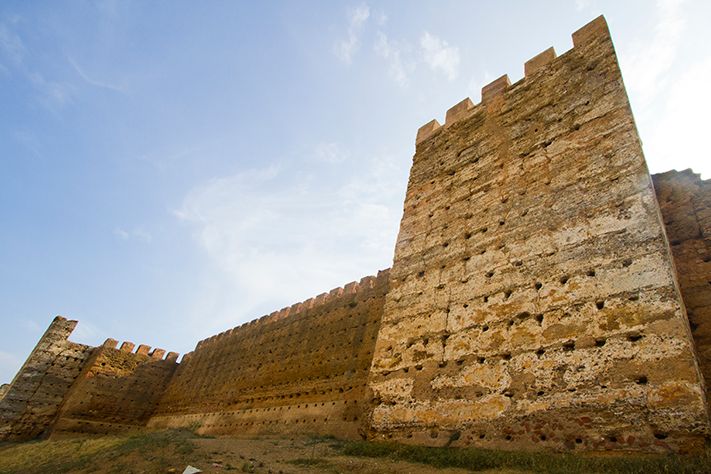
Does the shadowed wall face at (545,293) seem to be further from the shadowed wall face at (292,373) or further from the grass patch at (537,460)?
the shadowed wall face at (292,373)

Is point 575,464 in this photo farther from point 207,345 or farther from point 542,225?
point 207,345

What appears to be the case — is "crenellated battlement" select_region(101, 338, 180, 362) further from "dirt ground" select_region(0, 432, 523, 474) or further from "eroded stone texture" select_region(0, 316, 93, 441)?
"dirt ground" select_region(0, 432, 523, 474)

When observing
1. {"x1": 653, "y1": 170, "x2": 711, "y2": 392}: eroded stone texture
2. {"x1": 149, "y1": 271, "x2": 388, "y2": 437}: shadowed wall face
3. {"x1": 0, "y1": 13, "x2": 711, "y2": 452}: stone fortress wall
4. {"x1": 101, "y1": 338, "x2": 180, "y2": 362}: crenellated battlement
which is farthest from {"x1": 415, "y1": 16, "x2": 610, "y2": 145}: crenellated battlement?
{"x1": 101, "y1": 338, "x2": 180, "y2": 362}: crenellated battlement

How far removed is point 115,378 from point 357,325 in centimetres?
1118

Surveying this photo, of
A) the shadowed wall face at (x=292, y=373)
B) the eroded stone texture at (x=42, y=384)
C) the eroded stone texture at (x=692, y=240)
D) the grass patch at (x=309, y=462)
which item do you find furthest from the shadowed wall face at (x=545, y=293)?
the eroded stone texture at (x=42, y=384)

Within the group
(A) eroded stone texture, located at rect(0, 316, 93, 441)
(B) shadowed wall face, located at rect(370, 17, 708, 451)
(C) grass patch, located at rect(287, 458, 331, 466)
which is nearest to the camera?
(B) shadowed wall face, located at rect(370, 17, 708, 451)

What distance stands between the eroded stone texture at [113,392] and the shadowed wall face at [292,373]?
968 mm

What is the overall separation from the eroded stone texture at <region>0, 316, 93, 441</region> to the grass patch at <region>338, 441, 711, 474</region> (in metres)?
15.2

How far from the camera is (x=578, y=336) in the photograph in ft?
14.1

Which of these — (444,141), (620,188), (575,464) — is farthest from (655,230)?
(444,141)

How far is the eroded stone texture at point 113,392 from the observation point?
49.3ft

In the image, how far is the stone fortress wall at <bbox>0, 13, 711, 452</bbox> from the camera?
3.81m

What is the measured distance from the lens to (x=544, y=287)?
16.0ft

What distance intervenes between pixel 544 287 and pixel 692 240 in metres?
2.49
